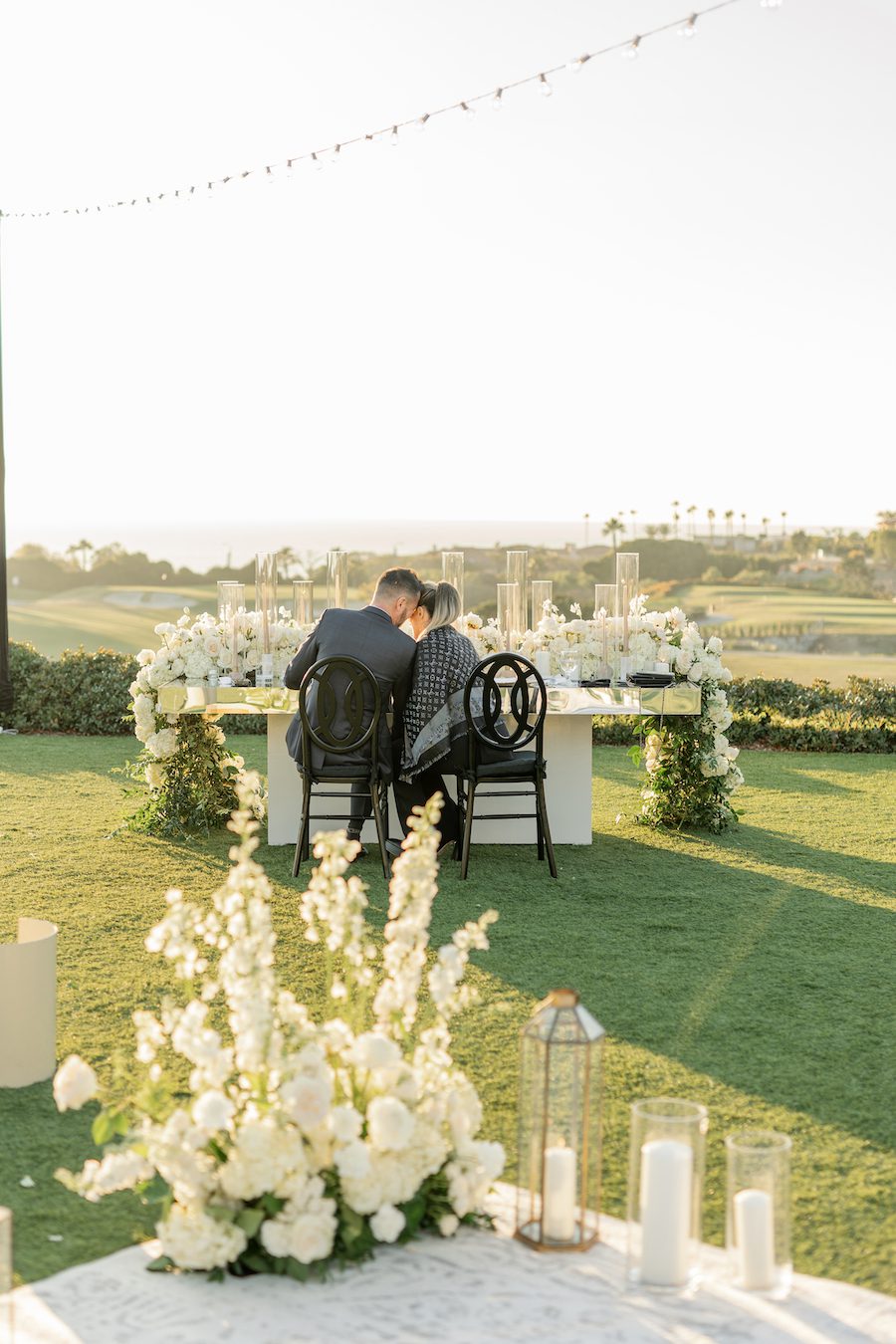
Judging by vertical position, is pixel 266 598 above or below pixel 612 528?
below

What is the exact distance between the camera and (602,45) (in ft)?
19.7

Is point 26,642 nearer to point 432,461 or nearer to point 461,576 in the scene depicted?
point 432,461

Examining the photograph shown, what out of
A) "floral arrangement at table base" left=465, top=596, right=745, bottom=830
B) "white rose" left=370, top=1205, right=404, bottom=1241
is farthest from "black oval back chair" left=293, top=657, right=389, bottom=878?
"white rose" left=370, top=1205, right=404, bottom=1241

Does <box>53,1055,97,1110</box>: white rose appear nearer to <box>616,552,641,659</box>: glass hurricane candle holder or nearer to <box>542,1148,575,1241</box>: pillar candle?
<box>542,1148,575,1241</box>: pillar candle

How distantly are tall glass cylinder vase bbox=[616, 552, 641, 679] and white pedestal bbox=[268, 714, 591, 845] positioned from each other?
39 cm

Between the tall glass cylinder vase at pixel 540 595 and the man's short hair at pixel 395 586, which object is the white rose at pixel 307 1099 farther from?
the tall glass cylinder vase at pixel 540 595

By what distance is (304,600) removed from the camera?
6.70 metres

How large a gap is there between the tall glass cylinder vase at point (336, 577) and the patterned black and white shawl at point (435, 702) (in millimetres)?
550

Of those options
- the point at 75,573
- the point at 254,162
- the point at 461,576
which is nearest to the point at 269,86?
the point at 254,162

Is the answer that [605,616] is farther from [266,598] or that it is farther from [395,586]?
[266,598]

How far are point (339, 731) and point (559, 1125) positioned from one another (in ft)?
10.9

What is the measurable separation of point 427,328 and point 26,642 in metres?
4.27

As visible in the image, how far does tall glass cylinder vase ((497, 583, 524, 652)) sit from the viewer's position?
6734 mm

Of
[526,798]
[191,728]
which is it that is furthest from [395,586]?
[191,728]
